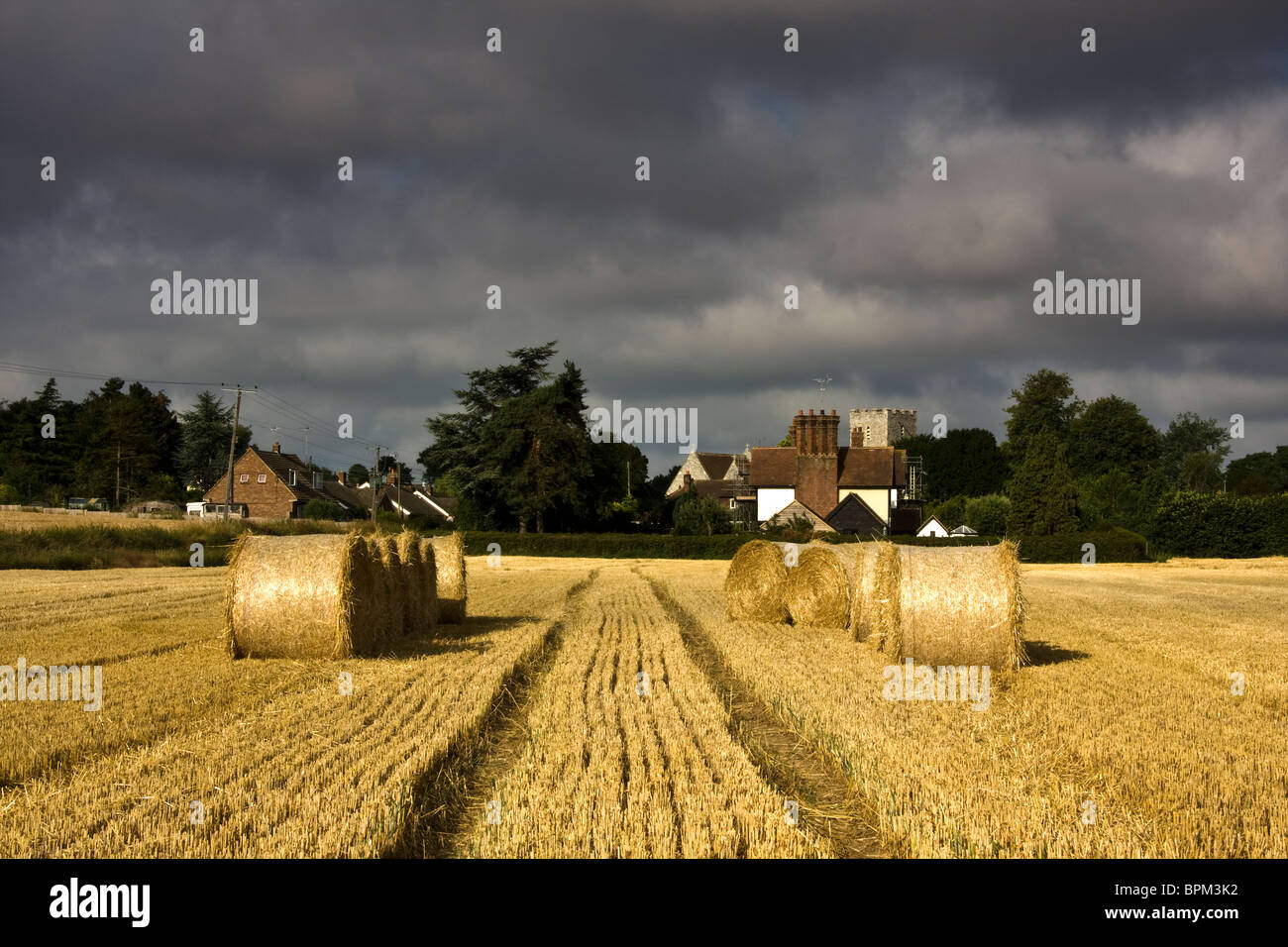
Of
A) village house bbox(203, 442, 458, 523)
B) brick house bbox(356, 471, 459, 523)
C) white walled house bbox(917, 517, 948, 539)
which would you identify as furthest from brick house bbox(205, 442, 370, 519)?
white walled house bbox(917, 517, 948, 539)

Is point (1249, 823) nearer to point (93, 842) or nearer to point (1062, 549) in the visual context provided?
point (93, 842)

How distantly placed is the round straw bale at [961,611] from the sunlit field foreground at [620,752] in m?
0.52

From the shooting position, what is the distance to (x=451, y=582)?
18.5 meters

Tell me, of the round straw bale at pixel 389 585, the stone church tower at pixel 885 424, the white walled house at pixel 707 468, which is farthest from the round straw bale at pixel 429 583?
the stone church tower at pixel 885 424

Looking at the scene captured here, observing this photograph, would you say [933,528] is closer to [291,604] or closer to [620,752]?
[291,604]

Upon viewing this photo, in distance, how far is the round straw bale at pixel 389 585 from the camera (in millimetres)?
14297

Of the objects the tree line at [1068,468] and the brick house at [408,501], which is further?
the brick house at [408,501]

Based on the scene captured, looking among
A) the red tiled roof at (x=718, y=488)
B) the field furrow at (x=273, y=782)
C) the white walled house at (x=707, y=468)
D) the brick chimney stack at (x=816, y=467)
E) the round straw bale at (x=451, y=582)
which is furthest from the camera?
the white walled house at (x=707, y=468)

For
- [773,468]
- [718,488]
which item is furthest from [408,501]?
[773,468]

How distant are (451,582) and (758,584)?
19.1 feet

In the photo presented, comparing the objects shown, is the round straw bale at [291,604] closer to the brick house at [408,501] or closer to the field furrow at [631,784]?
the field furrow at [631,784]

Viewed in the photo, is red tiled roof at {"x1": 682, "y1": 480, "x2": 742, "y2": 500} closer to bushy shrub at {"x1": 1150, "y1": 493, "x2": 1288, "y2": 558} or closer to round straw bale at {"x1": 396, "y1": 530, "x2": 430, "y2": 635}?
bushy shrub at {"x1": 1150, "y1": 493, "x2": 1288, "y2": 558}
